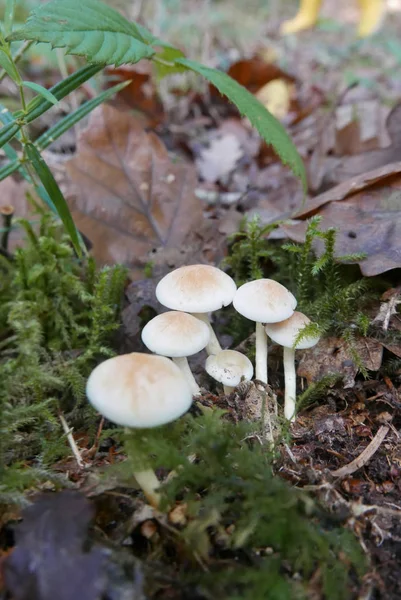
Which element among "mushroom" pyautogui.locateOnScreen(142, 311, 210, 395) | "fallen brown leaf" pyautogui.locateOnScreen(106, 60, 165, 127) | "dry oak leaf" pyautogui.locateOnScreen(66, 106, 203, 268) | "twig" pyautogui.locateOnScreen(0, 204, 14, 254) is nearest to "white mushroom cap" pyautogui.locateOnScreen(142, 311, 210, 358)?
"mushroom" pyautogui.locateOnScreen(142, 311, 210, 395)

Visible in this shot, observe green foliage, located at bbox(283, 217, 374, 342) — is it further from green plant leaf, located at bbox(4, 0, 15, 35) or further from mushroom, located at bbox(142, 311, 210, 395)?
green plant leaf, located at bbox(4, 0, 15, 35)

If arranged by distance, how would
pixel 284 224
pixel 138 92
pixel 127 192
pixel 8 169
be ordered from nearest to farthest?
1. pixel 8 169
2. pixel 284 224
3. pixel 127 192
4. pixel 138 92

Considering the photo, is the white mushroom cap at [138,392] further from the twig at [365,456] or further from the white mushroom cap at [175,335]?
the twig at [365,456]

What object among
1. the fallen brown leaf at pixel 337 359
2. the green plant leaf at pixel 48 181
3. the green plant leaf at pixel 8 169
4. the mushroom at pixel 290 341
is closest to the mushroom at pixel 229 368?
the mushroom at pixel 290 341

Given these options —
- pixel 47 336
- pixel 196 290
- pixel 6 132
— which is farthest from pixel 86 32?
pixel 47 336

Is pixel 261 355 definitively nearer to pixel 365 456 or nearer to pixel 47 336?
pixel 365 456

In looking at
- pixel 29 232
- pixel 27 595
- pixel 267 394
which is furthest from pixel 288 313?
pixel 29 232
